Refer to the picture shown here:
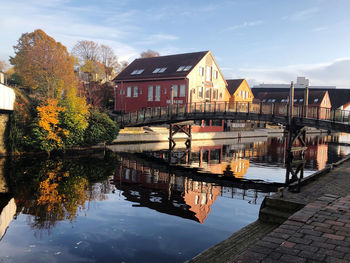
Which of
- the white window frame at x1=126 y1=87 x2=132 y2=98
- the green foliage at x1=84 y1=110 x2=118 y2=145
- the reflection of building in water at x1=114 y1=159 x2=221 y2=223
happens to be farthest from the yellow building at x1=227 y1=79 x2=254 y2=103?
the reflection of building in water at x1=114 y1=159 x2=221 y2=223

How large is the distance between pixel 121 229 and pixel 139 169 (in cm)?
1211

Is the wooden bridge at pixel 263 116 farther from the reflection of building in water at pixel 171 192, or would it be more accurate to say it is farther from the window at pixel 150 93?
the window at pixel 150 93

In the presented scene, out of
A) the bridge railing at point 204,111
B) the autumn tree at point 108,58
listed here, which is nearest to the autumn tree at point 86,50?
the autumn tree at point 108,58

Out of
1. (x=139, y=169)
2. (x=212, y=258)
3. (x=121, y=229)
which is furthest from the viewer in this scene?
(x=139, y=169)

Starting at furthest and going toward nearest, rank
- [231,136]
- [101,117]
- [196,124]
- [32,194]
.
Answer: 1. [231,136]
2. [196,124]
3. [101,117]
4. [32,194]

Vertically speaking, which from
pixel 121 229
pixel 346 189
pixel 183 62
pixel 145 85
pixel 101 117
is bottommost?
pixel 121 229

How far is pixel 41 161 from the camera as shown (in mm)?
23766

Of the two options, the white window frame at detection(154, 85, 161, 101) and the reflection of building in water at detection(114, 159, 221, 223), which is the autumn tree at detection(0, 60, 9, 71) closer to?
the white window frame at detection(154, 85, 161, 101)

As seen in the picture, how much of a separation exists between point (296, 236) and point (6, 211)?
11.4 meters

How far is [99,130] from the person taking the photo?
30.7 m

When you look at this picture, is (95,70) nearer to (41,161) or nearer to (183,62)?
(183,62)

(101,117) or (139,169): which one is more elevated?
(101,117)

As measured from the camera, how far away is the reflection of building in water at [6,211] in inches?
444

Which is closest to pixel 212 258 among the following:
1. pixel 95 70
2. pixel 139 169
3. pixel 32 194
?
pixel 32 194
